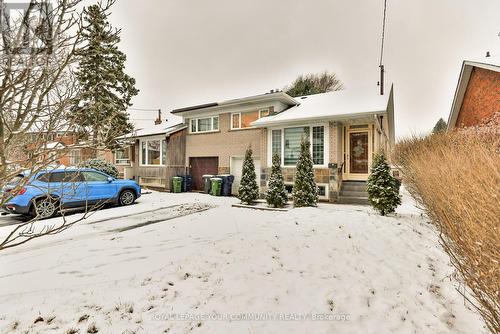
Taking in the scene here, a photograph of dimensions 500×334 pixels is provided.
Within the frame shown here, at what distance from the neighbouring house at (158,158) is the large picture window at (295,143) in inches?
273

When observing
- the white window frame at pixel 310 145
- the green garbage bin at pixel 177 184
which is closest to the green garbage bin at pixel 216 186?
the green garbage bin at pixel 177 184

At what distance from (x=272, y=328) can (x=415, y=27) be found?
507 inches

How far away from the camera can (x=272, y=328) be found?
8.86 feet

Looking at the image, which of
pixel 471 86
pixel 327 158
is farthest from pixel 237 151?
pixel 471 86

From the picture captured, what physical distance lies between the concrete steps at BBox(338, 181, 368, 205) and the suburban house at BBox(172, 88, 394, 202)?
41 millimetres

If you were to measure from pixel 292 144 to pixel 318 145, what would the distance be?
126 centimetres

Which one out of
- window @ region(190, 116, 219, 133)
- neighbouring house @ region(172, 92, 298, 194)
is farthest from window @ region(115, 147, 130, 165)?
window @ region(190, 116, 219, 133)

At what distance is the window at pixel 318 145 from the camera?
10.8 metres

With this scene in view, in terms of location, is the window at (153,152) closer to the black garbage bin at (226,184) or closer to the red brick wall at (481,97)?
the black garbage bin at (226,184)

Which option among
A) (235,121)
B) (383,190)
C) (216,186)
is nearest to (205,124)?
(235,121)

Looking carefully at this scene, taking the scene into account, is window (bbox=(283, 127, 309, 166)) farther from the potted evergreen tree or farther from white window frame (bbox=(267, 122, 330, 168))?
the potted evergreen tree

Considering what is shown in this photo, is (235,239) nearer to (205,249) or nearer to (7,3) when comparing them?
(205,249)

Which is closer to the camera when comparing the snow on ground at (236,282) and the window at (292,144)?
the snow on ground at (236,282)

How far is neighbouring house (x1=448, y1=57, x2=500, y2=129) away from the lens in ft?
33.1
